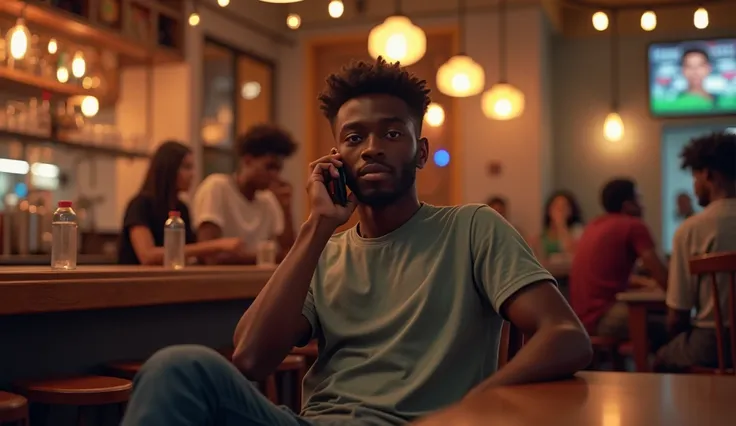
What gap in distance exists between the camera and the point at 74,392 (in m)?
2.19

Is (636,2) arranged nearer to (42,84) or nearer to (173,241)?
(42,84)

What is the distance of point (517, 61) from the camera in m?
7.99

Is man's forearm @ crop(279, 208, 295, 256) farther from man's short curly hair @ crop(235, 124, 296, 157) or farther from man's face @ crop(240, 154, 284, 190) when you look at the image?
man's short curly hair @ crop(235, 124, 296, 157)

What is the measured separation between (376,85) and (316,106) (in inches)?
277

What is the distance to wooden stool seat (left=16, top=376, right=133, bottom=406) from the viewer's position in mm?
2191

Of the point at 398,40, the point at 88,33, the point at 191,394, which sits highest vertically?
the point at 88,33

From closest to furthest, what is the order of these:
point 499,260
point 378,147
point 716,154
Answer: point 499,260
point 378,147
point 716,154

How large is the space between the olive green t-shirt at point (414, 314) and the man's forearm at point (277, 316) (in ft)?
0.22

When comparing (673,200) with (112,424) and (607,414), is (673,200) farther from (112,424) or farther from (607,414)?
(607,414)

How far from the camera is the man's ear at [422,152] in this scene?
5.80 ft

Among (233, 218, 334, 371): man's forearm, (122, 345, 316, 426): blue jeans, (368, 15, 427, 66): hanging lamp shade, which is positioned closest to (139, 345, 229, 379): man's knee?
(122, 345, 316, 426): blue jeans

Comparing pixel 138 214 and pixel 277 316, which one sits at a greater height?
pixel 138 214

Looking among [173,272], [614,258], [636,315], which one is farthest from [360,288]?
[614,258]

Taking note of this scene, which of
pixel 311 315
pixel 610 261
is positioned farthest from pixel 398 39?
pixel 311 315
